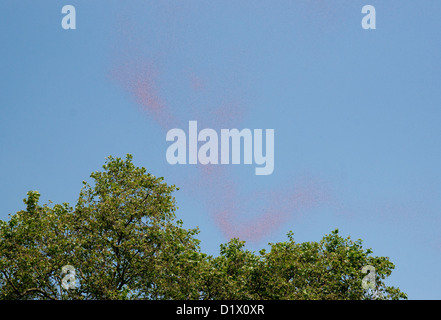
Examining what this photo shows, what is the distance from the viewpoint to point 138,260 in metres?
33.7

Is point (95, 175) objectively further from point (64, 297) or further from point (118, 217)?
point (64, 297)

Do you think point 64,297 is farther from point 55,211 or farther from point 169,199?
point 169,199

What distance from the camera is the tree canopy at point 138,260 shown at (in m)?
33.2

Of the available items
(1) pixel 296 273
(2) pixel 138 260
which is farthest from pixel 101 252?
(1) pixel 296 273

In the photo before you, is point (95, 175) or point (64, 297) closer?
point (64, 297)

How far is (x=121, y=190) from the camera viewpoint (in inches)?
1432

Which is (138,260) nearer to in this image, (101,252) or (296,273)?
(101,252)

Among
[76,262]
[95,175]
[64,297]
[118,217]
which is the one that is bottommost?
[64,297]

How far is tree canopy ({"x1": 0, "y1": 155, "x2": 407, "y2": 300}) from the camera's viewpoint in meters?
33.2

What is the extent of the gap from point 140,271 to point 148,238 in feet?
7.68
